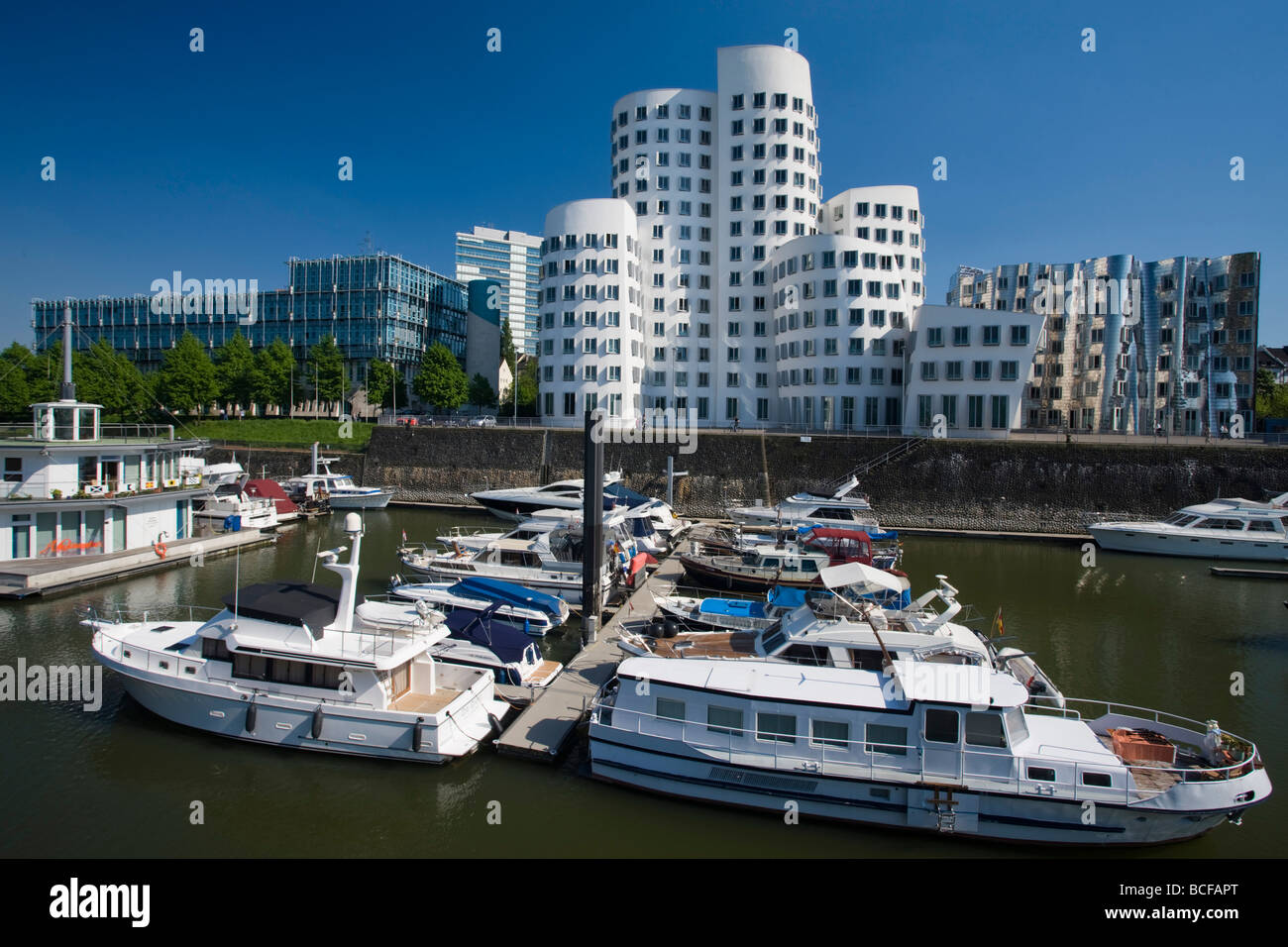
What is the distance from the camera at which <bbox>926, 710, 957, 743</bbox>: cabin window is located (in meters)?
12.3

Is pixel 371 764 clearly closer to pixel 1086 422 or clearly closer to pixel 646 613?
pixel 646 613

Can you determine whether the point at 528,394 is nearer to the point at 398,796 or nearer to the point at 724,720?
the point at 398,796

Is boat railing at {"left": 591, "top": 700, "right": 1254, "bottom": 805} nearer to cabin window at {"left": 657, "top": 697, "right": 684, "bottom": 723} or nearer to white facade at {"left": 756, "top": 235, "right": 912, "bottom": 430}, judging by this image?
cabin window at {"left": 657, "top": 697, "right": 684, "bottom": 723}

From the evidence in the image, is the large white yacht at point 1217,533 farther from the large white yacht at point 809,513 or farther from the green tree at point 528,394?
the green tree at point 528,394

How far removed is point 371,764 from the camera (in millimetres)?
14664

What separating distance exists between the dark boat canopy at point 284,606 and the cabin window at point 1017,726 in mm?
14002

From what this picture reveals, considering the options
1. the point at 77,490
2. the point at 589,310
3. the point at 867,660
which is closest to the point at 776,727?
the point at 867,660

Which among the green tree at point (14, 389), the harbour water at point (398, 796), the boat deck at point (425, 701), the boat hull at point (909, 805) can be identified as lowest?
the harbour water at point (398, 796)

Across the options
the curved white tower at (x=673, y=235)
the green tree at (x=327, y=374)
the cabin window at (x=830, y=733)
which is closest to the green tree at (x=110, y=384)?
the green tree at (x=327, y=374)

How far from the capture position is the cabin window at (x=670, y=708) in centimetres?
1374

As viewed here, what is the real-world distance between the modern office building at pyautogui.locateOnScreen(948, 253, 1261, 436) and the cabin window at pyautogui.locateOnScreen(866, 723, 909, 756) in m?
64.0

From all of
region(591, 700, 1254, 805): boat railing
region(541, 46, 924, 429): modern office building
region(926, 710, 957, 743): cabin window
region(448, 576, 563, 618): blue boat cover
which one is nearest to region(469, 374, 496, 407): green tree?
region(541, 46, 924, 429): modern office building
